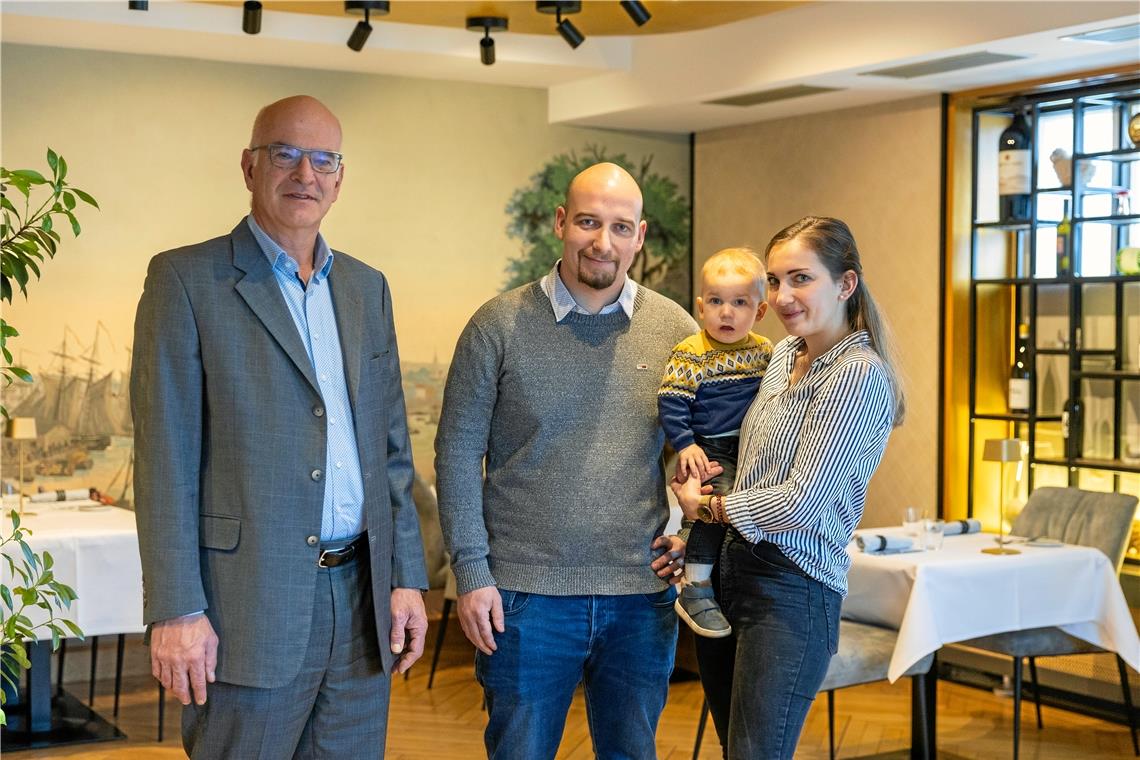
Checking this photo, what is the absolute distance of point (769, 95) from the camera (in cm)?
667

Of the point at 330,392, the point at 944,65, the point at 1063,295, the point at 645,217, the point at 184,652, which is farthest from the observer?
the point at 645,217

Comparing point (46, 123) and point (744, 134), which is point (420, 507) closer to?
point (46, 123)

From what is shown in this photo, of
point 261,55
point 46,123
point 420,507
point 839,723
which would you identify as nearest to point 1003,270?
point 839,723

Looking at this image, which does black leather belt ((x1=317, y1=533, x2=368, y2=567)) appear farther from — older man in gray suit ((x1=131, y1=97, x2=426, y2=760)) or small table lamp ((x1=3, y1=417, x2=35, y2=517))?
small table lamp ((x1=3, y1=417, x2=35, y2=517))

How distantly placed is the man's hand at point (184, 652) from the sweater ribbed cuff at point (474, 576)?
1.84ft

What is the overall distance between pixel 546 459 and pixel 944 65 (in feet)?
12.5

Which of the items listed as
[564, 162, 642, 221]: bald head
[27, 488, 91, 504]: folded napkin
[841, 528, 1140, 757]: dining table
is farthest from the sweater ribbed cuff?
[27, 488, 91, 504]: folded napkin

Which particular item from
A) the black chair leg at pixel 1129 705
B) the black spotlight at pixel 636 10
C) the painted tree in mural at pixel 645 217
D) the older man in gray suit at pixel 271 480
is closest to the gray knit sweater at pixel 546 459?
the older man in gray suit at pixel 271 480

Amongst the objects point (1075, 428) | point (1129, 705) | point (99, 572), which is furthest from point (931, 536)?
point (99, 572)

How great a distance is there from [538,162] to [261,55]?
5.79 ft

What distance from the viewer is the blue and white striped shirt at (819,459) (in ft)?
8.21

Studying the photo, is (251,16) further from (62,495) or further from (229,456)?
(229,456)

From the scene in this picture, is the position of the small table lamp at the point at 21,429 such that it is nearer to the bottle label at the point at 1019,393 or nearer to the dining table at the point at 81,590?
the dining table at the point at 81,590

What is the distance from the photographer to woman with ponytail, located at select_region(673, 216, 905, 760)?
99.0 inches
